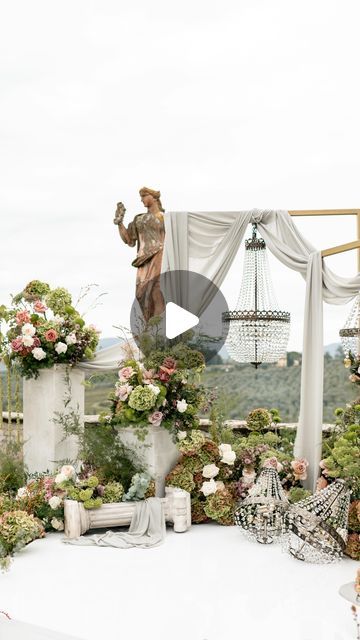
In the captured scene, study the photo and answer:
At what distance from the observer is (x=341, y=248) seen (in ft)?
21.2

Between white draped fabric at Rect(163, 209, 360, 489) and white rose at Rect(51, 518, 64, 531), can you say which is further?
white draped fabric at Rect(163, 209, 360, 489)

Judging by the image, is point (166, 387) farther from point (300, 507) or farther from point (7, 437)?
point (7, 437)

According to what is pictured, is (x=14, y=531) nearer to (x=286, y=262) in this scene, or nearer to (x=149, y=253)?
(x=149, y=253)

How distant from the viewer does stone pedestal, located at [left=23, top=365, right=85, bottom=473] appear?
7.04 metres

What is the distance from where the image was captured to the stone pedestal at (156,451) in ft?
20.8

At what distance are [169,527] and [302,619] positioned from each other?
7.64 ft

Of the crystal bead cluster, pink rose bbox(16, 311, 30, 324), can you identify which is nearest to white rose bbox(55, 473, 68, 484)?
the crystal bead cluster

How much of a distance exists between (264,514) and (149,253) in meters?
3.20

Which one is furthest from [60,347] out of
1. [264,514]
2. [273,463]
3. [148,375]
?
[264,514]

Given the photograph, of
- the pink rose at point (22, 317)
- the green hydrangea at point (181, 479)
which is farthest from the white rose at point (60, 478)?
the pink rose at point (22, 317)

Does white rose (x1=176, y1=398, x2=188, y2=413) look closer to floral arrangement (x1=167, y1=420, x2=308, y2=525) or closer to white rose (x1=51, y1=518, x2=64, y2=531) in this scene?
floral arrangement (x1=167, y1=420, x2=308, y2=525)

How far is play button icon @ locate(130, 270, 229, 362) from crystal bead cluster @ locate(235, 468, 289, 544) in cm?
165

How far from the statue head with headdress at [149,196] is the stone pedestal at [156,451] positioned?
2625 millimetres

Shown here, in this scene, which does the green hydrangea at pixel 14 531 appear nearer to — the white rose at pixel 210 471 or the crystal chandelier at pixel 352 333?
the white rose at pixel 210 471
